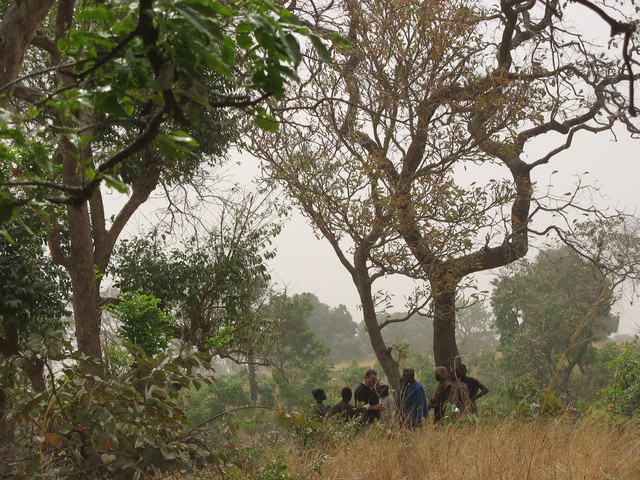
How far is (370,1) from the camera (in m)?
7.54

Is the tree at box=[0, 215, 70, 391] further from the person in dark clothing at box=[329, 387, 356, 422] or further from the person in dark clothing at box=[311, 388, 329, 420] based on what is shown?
the person in dark clothing at box=[329, 387, 356, 422]

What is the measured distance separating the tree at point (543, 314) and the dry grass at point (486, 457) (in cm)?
1584

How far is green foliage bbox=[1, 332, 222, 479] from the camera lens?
249cm

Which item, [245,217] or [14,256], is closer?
[14,256]

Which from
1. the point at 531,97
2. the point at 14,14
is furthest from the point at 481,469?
the point at 531,97

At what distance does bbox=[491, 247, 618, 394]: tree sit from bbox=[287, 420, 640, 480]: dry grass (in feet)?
52.0

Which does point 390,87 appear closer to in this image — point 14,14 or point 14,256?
point 14,14

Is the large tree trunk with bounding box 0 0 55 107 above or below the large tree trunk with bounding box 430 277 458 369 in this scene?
above

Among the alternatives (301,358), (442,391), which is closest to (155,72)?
(442,391)

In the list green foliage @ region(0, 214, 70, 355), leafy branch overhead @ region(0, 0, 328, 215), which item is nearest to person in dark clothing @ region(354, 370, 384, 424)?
green foliage @ region(0, 214, 70, 355)

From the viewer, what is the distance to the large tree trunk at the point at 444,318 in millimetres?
7527

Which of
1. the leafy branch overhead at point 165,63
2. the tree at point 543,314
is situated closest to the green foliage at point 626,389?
the leafy branch overhead at point 165,63

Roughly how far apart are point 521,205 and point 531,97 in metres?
2.04

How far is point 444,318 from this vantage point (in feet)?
28.2
